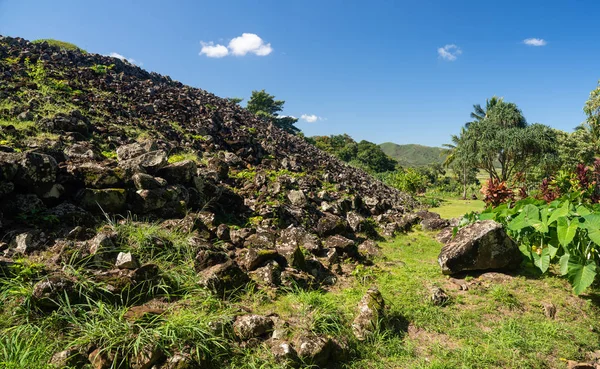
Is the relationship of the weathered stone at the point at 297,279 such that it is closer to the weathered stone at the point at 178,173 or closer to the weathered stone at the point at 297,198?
the weathered stone at the point at 178,173

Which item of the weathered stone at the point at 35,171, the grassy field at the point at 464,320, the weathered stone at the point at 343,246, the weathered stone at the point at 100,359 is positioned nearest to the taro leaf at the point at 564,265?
the grassy field at the point at 464,320

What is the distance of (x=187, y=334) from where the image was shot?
3449 mm

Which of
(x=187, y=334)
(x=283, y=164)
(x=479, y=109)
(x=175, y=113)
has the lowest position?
(x=187, y=334)

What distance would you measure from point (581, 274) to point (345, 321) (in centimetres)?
383

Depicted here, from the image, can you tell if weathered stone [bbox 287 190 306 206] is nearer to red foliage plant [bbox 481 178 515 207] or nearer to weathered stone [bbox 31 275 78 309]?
weathered stone [bbox 31 275 78 309]

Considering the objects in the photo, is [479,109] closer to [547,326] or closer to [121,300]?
[547,326]

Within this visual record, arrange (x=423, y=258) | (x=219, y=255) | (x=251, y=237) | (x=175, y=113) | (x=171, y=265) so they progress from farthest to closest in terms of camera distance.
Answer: (x=175, y=113)
(x=423, y=258)
(x=251, y=237)
(x=219, y=255)
(x=171, y=265)

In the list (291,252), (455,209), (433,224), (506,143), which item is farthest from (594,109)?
(291,252)

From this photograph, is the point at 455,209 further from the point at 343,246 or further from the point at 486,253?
the point at 343,246

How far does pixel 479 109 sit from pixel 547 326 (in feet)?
141

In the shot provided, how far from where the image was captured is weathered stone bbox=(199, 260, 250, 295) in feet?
15.3

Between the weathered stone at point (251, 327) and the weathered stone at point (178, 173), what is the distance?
493 centimetres

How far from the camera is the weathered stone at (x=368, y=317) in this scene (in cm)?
421

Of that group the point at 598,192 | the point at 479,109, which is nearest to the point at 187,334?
the point at 598,192
